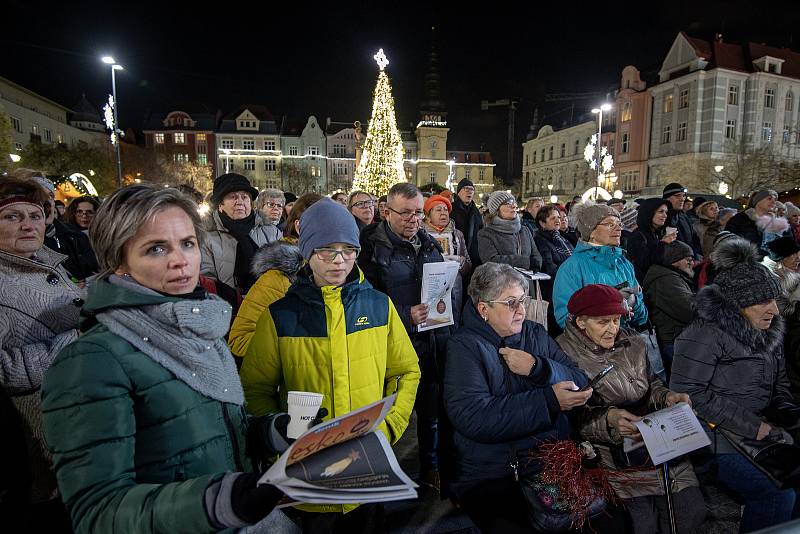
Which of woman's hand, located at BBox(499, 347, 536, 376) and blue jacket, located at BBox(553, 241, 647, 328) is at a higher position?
blue jacket, located at BBox(553, 241, 647, 328)

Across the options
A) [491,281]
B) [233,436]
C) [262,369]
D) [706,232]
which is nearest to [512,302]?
[491,281]

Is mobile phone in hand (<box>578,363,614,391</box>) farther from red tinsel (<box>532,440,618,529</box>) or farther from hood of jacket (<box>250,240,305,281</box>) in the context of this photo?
hood of jacket (<box>250,240,305,281</box>)

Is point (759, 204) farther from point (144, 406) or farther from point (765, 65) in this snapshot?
point (765, 65)

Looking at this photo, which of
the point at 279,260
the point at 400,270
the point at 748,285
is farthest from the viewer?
the point at 400,270

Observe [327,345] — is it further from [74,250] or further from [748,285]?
[74,250]

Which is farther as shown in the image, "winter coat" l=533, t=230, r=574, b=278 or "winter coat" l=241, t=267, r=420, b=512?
"winter coat" l=533, t=230, r=574, b=278

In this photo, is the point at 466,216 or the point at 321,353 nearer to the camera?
the point at 321,353

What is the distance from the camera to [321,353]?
244 cm

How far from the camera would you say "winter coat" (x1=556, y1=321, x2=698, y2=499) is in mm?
2816

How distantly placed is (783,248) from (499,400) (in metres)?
4.65

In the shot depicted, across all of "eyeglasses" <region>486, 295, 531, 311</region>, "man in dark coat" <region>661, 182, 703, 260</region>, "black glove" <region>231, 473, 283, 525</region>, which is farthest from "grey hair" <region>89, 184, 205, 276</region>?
"man in dark coat" <region>661, 182, 703, 260</region>

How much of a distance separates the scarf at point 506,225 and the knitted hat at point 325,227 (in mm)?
3898

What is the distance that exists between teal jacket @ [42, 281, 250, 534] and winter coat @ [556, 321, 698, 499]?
2.39 m

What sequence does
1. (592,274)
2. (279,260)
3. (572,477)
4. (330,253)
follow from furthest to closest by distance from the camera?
(592,274)
(279,260)
(330,253)
(572,477)
